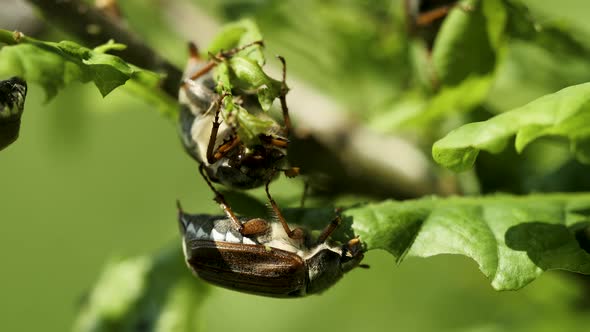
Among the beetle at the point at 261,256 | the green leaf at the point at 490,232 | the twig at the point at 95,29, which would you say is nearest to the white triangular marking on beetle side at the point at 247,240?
the beetle at the point at 261,256

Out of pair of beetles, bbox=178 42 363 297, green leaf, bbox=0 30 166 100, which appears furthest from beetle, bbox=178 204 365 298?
green leaf, bbox=0 30 166 100

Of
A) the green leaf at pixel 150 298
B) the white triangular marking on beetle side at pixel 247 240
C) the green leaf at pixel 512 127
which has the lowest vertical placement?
the green leaf at pixel 150 298

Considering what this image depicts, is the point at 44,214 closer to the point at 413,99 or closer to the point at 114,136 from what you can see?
the point at 114,136

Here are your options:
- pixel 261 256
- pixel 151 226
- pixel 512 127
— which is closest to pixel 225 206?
pixel 261 256

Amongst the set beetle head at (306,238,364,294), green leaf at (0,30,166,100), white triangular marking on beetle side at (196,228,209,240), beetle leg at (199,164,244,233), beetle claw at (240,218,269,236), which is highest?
green leaf at (0,30,166,100)

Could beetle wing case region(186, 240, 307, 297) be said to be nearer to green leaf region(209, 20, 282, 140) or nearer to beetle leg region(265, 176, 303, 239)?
beetle leg region(265, 176, 303, 239)

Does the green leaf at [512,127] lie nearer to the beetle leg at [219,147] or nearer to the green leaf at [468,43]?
the beetle leg at [219,147]
